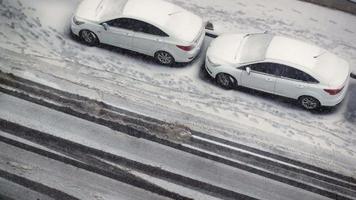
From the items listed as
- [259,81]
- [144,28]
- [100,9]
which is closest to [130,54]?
[144,28]

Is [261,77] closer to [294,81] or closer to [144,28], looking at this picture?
[294,81]

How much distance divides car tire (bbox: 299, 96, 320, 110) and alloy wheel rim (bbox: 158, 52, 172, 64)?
4.01 m

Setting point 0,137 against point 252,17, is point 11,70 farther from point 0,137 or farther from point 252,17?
point 252,17

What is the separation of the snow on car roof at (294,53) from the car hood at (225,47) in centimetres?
101

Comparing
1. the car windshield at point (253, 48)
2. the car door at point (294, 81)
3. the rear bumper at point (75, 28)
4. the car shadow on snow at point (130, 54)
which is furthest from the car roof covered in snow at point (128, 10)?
the car door at point (294, 81)

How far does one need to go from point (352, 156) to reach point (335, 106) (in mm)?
1874

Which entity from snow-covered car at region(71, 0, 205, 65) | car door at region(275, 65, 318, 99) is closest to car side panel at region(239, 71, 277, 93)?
car door at region(275, 65, 318, 99)

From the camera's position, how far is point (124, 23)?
560 inches

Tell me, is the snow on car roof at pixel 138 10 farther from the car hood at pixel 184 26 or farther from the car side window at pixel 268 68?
the car side window at pixel 268 68

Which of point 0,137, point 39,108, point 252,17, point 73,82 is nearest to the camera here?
point 0,137

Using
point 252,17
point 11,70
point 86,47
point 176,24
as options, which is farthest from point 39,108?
point 252,17

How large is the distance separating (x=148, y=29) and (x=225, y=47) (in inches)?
91.8

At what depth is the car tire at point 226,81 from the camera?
1395cm

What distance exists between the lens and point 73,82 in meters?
13.6
